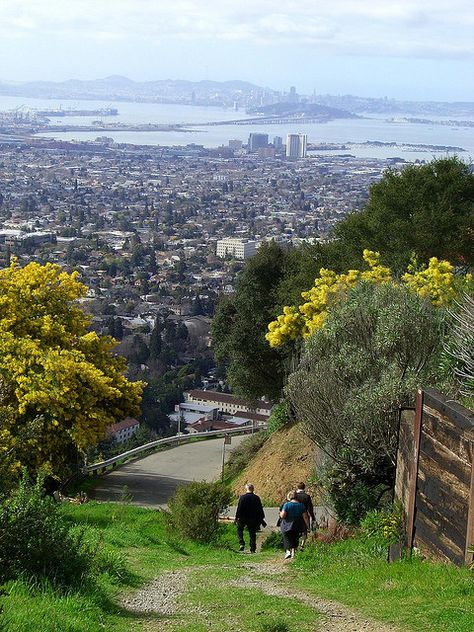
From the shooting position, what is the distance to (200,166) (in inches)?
6427

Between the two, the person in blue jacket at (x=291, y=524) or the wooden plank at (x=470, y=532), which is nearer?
the wooden plank at (x=470, y=532)

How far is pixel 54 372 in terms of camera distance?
44.0ft

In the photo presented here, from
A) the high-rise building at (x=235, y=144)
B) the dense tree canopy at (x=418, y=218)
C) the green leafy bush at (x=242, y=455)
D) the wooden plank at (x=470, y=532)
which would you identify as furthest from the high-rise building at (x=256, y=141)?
the wooden plank at (x=470, y=532)

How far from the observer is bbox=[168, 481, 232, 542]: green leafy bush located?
1034 cm

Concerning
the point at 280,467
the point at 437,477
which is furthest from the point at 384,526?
the point at 280,467

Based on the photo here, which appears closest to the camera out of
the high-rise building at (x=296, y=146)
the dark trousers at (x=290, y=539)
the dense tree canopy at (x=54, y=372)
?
the dark trousers at (x=290, y=539)

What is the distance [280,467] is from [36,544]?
821 cm

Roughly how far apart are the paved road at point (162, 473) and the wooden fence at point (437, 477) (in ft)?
20.4

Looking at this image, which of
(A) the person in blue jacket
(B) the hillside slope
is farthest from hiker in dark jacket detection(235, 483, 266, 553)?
(B) the hillside slope

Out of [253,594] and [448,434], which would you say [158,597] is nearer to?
[253,594]

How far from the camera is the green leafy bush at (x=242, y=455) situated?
53.3 feet

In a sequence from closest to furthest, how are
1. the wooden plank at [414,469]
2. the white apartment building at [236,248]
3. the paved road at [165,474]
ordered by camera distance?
the wooden plank at [414,469] → the paved road at [165,474] → the white apartment building at [236,248]

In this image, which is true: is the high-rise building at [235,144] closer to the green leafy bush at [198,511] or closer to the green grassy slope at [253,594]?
the green leafy bush at [198,511]

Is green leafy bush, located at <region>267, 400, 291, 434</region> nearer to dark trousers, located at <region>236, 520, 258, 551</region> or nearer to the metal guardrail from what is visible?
the metal guardrail
